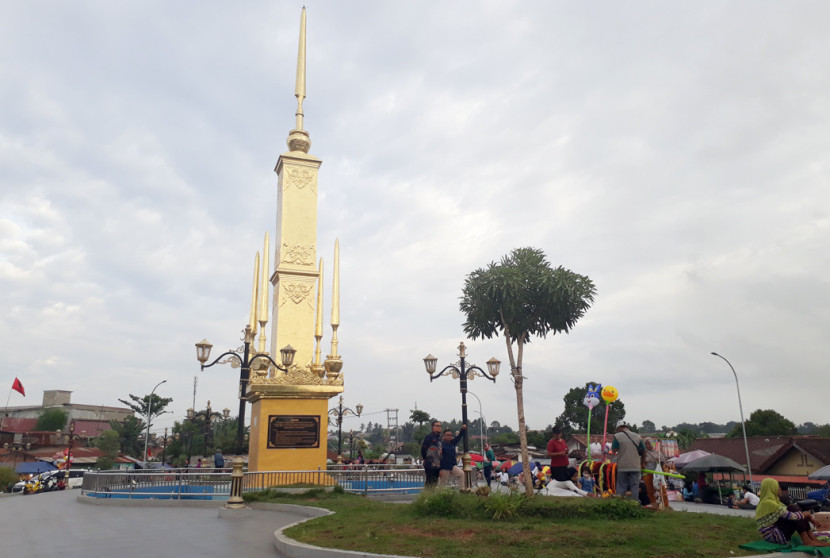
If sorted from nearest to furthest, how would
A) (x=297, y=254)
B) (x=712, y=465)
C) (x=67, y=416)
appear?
(x=712, y=465) < (x=297, y=254) < (x=67, y=416)

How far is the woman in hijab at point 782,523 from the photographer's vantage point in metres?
7.67

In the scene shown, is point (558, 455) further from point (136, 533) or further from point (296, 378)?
point (296, 378)

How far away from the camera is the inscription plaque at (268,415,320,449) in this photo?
23.2m

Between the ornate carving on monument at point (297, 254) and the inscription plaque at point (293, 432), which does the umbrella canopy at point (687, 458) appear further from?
the ornate carving on monument at point (297, 254)

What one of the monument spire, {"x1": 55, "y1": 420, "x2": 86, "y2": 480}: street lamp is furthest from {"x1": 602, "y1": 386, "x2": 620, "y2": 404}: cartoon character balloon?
{"x1": 55, "y1": 420, "x2": 86, "y2": 480}: street lamp

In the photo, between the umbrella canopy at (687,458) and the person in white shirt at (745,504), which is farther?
the umbrella canopy at (687,458)

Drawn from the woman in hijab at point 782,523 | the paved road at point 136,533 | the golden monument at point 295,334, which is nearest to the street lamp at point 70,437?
the golden monument at point 295,334

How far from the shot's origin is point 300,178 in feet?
88.9

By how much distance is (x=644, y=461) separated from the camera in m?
12.7

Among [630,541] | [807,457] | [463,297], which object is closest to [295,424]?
[463,297]

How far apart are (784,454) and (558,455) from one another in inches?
1424

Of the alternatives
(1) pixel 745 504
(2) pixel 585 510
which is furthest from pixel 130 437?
(2) pixel 585 510

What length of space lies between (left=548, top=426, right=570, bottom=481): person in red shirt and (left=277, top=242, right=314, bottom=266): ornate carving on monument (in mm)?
15588

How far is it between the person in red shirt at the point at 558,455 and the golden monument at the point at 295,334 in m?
11.9
